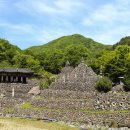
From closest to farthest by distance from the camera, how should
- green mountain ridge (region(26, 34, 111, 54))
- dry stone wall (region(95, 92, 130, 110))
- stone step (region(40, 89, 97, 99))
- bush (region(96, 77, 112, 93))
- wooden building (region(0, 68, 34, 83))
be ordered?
1. dry stone wall (region(95, 92, 130, 110))
2. stone step (region(40, 89, 97, 99))
3. bush (region(96, 77, 112, 93))
4. wooden building (region(0, 68, 34, 83))
5. green mountain ridge (region(26, 34, 111, 54))

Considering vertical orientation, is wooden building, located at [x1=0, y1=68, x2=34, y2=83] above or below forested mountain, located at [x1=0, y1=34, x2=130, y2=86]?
below

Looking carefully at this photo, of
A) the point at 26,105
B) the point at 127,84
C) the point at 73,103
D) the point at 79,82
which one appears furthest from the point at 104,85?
the point at 26,105

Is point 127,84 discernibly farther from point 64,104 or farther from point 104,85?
point 64,104

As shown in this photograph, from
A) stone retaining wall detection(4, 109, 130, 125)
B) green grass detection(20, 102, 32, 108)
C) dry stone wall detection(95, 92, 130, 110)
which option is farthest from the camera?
green grass detection(20, 102, 32, 108)

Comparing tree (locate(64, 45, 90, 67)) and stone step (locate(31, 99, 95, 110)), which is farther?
tree (locate(64, 45, 90, 67))

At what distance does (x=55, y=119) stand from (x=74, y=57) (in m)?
58.3

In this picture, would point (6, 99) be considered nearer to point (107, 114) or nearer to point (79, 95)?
point (79, 95)

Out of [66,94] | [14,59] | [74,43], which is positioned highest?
[74,43]

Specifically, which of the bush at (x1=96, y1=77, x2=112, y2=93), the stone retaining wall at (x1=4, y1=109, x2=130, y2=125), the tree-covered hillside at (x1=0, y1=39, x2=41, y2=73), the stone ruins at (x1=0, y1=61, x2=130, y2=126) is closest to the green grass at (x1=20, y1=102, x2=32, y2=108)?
the stone ruins at (x1=0, y1=61, x2=130, y2=126)

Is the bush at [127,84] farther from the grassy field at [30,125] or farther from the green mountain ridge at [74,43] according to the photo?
the green mountain ridge at [74,43]

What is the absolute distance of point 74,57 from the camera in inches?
4530

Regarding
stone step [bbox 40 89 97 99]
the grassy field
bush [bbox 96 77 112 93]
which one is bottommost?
the grassy field

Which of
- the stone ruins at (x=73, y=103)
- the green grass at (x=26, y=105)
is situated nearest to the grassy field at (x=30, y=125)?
the stone ruins at (x=73, y=103)

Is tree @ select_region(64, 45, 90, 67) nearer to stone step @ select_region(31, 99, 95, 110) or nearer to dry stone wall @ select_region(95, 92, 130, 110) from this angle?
stone step @ select_region(31, 99, 95, 110)
